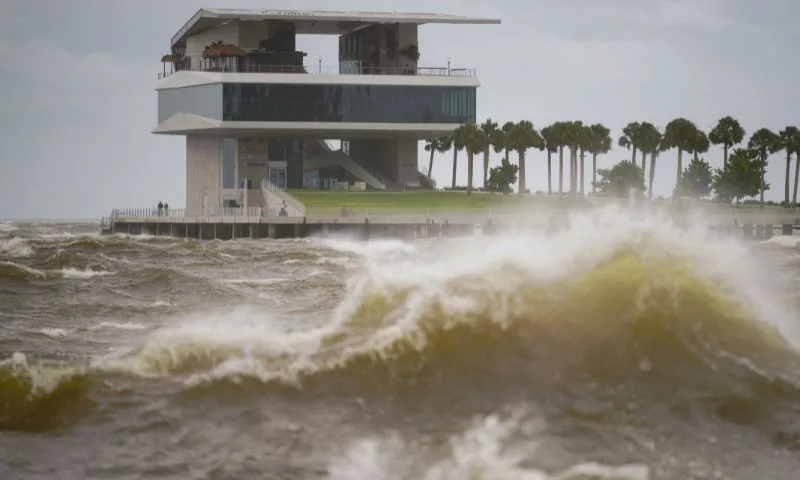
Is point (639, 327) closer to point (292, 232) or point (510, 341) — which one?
point (510, 341)

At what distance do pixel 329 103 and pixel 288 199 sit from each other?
1300 centimetres

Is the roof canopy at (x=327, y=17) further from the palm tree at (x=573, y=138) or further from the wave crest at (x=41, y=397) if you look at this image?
the wave crest at (x=41, y=397)

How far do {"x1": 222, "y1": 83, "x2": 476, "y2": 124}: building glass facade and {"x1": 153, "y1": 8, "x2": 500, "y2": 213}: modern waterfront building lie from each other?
2.9 inches

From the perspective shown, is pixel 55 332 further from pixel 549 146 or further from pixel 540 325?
pixel 549 146

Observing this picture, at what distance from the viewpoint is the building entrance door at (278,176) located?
10862cm

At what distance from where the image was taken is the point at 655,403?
43.8 ft

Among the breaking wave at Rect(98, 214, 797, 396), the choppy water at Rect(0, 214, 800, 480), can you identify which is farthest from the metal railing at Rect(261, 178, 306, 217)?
the choppy water at Rect(0, 214, 800, 480)

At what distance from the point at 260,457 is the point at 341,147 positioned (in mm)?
106319

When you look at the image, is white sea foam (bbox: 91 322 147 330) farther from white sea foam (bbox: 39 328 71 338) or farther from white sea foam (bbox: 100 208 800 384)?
white sea foam (bbox: 100 208 800 384)

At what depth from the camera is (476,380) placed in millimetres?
13992

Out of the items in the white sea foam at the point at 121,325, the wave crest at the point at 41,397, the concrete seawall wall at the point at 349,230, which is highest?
the wave crest at the point at 41,397

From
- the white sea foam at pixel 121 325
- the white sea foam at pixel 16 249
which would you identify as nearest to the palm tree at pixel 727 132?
the white sea foam at pixel 16 249

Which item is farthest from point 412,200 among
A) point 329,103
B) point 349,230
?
point 349,230

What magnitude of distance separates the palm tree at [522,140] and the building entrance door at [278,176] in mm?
19025
